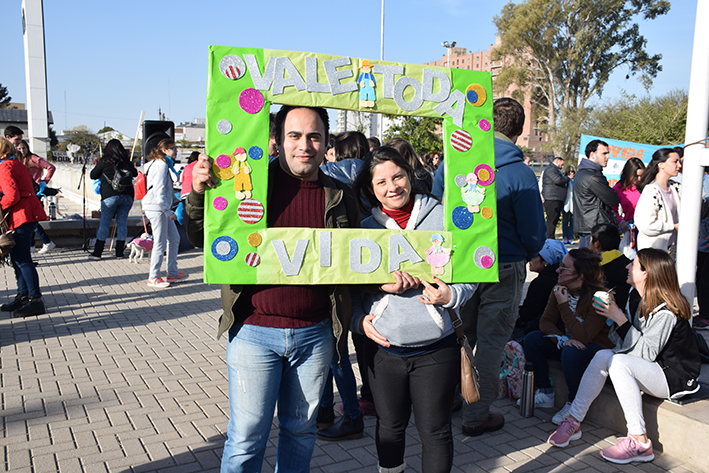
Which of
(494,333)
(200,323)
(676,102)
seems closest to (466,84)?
(494,333)

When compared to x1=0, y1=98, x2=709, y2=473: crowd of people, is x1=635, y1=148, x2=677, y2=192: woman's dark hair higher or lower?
higher

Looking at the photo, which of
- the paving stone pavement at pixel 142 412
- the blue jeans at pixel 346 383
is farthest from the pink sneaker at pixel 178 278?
the blue jeans at pixel 346 383

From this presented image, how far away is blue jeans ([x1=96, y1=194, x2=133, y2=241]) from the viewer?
1025 centimetres

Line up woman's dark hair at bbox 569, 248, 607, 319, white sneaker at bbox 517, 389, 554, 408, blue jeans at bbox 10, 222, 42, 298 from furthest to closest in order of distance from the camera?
1. blue jeans at bbox 10, 222, 42, 298
2. white sneaker at bbox 517, 389, 554, 408
3. woman's dark hair at bbox 569, 248, 607, 319

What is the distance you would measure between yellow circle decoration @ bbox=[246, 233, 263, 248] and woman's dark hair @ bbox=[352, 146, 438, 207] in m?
0.62

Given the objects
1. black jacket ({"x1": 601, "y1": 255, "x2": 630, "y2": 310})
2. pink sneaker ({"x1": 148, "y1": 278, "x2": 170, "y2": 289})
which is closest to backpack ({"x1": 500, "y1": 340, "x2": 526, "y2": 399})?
black jacket ({"x1": 601, "y1": 255, "x2": 630, "y2": 310})

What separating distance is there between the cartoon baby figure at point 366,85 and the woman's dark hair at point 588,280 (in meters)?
2.50

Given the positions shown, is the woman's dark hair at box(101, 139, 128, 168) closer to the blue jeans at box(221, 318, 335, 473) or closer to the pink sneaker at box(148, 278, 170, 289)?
the pink sneaker at box(148, 278, 170, 289)

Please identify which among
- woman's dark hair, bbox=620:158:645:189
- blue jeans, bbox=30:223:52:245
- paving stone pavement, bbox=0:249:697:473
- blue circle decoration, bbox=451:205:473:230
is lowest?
paving stone pavement, bbox=0:249:697:473

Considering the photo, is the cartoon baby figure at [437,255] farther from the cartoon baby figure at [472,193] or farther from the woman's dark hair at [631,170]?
the woman's dark hair at [631,170]

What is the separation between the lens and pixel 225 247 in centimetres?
237

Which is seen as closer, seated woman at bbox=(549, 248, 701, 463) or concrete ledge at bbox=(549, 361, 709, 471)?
concrete ledge at bbox=(549, 361, 709, 471)

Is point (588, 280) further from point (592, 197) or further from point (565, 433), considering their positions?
point (592, 197)

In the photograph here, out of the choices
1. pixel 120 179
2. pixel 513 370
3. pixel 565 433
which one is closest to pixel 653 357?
pixel 565 433
